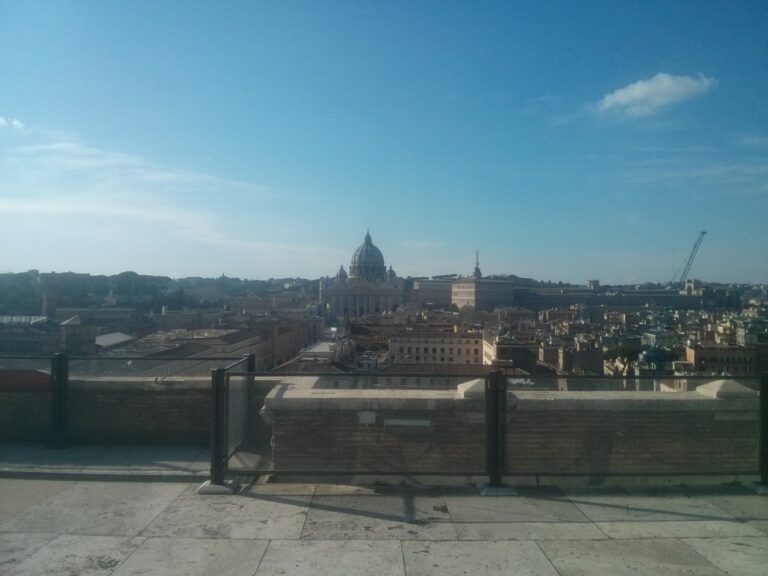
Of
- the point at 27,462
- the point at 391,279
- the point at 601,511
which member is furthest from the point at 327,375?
the point at 391,279

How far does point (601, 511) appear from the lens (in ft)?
13.7

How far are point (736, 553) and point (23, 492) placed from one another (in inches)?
182

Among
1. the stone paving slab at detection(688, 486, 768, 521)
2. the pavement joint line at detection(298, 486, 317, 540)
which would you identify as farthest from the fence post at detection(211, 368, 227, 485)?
the stone paving slab at detection(688, 486, 768, 521)

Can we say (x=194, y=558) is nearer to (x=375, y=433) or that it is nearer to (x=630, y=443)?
(x=375, y=433)

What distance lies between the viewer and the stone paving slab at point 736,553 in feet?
11.0

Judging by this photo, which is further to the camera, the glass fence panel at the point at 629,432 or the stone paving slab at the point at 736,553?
the glass fence panel at the point at 629,432

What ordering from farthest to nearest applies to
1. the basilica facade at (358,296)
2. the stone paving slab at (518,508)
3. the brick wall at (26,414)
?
the basilica facade at (358,296), the brick wall at (26,414), the stone paving slab at (518,508)

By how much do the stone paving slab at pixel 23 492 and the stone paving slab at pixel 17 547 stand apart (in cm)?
37

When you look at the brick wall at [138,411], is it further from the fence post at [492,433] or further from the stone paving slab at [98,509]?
the fence post at [492,433]

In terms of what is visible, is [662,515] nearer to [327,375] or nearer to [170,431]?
[327,375]

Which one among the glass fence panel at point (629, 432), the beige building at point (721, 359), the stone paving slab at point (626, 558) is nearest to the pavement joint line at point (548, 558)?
the stone paving slab at point (626, 558)

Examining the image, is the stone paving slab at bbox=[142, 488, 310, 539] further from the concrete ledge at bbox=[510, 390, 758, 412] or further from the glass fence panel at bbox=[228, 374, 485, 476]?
the concrete ledge at bbox=[510, 390, 758, 412]

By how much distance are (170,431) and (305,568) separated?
117 inches

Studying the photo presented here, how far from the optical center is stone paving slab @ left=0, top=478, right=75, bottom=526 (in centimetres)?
413
